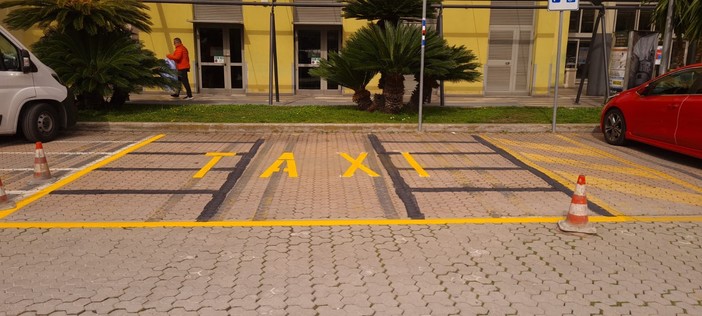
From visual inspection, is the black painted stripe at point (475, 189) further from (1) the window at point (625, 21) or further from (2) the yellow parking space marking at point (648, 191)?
(1) the window at point (625, 21)

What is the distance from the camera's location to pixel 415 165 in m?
8.09

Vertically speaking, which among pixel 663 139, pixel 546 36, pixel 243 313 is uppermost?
pixel 546 36

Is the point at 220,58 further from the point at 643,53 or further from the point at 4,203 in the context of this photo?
the point at 643,53

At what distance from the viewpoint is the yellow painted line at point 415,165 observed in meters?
7.46

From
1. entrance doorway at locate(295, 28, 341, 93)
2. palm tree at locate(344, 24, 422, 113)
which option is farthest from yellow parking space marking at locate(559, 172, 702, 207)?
entrance doorway at locate(295, 28, 341, 93)

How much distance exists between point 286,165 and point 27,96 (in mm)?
5183

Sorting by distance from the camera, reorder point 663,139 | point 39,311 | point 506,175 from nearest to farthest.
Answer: point 39,311 → point 506,175 → point 663,139

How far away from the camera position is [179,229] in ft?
16.5

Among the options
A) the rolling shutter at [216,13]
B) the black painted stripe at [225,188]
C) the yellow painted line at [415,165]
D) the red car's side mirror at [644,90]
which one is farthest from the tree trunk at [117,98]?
the red car's side mirror at [644,90]

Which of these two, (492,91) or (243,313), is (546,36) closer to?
(492,91)

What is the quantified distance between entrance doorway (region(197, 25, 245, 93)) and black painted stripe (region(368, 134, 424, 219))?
35.4ft

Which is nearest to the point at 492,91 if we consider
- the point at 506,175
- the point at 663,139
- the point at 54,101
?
the point at 663,139

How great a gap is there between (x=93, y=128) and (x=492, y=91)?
1351cm

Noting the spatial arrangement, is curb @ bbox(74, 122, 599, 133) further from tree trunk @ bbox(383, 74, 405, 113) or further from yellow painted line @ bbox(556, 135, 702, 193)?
yellow painted line @ bbox(556, 135, 702, 193)
